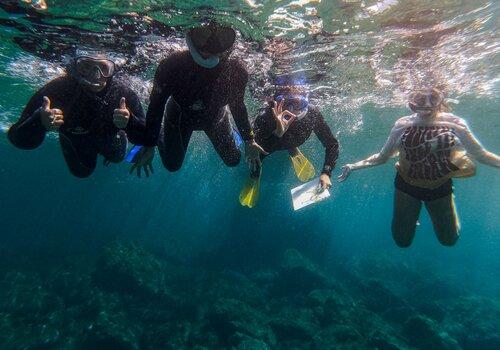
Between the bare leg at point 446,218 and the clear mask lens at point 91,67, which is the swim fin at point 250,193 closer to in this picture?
the clear mask lens at point 91,67

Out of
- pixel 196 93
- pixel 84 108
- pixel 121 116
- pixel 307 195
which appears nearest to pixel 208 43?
pixel 196 93

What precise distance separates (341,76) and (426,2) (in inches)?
225

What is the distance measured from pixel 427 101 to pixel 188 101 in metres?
4.49

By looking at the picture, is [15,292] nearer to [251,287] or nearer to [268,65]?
[251,287]

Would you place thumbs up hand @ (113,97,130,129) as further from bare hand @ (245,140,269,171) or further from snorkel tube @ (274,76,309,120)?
snorkel tube @ (274,76,309,120)

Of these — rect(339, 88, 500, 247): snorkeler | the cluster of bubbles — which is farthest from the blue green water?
rect(339, 88, 500, 247): snorkeler

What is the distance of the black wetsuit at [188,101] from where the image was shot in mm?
5438

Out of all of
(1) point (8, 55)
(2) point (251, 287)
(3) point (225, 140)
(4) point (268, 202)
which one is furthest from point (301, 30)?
(4) point (268, 202)

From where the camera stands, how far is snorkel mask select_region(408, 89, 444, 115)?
6.22 metres

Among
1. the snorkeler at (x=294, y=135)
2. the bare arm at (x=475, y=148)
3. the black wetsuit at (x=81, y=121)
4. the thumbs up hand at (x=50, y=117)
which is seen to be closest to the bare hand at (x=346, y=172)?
the snorkeler at (x=294, y=135)

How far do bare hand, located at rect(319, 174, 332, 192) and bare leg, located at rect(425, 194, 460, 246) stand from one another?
2.37 metres

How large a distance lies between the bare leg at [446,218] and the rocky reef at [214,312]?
6817 mm

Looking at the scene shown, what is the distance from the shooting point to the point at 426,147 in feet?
20.8

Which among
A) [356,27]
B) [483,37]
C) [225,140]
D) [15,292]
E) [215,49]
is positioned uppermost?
[483,37]
